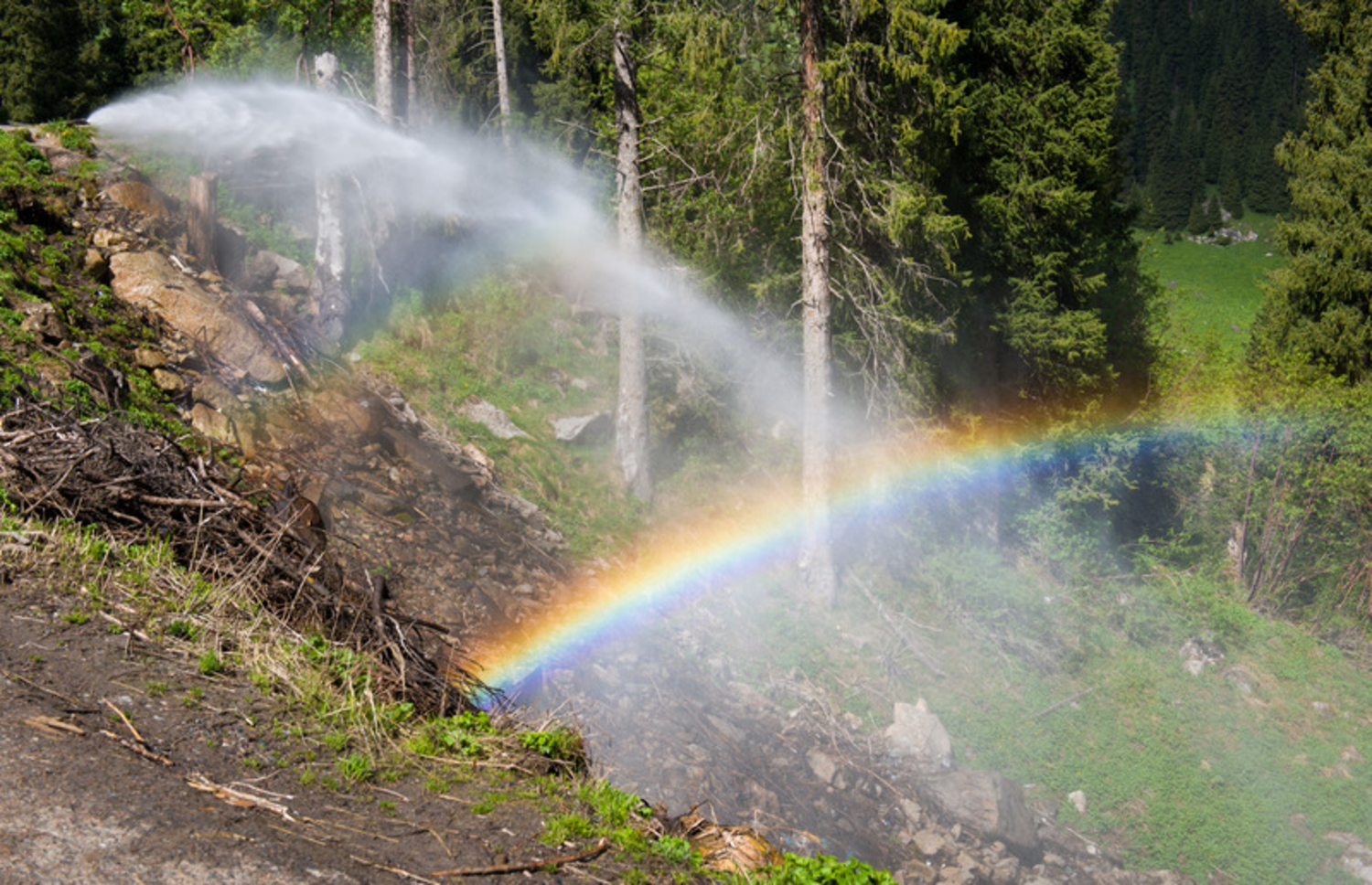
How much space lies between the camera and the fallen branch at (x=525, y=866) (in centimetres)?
378

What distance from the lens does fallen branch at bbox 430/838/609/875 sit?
378cm

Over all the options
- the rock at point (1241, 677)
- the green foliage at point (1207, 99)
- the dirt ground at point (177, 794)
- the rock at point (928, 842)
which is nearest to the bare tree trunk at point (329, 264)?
the dirt ground at point (177, 794)

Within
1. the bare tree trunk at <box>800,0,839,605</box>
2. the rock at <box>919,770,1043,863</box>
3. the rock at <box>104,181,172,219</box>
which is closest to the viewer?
the rock at <box>919,770,1043,863</box>

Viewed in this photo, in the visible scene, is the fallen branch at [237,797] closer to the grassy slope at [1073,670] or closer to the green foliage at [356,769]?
the green foliage at [356,769]

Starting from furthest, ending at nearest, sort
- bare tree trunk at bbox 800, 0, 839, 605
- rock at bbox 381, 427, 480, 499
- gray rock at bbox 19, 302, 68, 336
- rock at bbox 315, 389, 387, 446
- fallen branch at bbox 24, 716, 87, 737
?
bare tree trunk at bbox 800, 0, 839, 605
rock at bbox 381, 427, 480, 499
rock at bbox 315, 389, 387, 446
gray rock at bbox 19, 302, 68, 336
fallen branch at bbox 24, 716, 87, 737

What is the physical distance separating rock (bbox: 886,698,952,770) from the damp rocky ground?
36mm

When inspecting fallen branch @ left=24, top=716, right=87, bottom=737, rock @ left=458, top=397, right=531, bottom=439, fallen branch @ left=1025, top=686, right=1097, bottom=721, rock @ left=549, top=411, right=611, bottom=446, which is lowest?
fallen branch @ left=1025, top=686, right=1097, bottom=721

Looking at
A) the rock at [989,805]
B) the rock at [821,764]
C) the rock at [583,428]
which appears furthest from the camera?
the rock at [583,428]

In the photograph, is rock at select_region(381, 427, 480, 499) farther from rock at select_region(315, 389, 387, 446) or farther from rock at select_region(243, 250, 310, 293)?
rock at select_region(243, 250, 310, 293)

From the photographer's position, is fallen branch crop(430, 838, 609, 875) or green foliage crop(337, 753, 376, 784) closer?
fallen branch crop(430, 838, 609, 875)

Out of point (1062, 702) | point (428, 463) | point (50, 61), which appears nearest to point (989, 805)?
point (1062, 702)

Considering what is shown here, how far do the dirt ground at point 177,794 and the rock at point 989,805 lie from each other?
709 cm

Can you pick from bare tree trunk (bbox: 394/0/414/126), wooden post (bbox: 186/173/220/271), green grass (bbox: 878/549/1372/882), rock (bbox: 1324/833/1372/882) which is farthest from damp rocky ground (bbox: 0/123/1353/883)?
bare tree trunk (bbox: 394/0/414/126)

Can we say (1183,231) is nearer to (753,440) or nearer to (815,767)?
(753,440)
